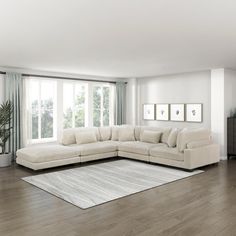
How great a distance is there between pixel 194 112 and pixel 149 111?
1.64 meters

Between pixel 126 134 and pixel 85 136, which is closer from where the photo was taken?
pixel 85 136

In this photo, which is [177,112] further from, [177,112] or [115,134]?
[115,134]

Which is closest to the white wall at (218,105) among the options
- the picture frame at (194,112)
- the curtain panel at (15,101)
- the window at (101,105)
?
the picture frame at (194,112)

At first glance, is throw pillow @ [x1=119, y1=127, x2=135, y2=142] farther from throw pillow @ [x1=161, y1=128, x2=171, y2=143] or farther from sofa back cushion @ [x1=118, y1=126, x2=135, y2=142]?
throw pillow @ [x1=161, y1=128, x2=171, y2=143]

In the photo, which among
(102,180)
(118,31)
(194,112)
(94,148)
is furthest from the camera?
(194,112)

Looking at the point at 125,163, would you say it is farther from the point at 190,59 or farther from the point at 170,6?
the point at 170,6

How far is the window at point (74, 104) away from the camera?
7.88 metres

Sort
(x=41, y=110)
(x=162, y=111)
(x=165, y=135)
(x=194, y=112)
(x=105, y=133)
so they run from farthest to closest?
(x=162, y=111)
(x=105, y=133)
(x=194, y=112)
(x=41, y=110)
(x=165, y=135)

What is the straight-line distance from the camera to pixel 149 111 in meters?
8.69

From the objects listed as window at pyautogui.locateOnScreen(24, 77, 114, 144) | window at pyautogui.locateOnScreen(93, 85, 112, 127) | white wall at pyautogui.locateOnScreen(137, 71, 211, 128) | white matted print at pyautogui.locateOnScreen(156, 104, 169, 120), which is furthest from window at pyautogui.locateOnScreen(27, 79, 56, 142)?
white matted print at pyautogui.locateOnScreen(156, 104, 169, 120)

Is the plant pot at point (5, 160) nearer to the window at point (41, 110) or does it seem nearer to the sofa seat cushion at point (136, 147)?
the window at point (41, 110)

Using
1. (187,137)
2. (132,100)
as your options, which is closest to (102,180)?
(187,137)

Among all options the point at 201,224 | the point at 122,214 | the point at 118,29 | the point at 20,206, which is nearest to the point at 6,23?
the point at 118,29

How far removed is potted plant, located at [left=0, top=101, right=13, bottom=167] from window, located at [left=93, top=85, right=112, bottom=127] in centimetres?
291
